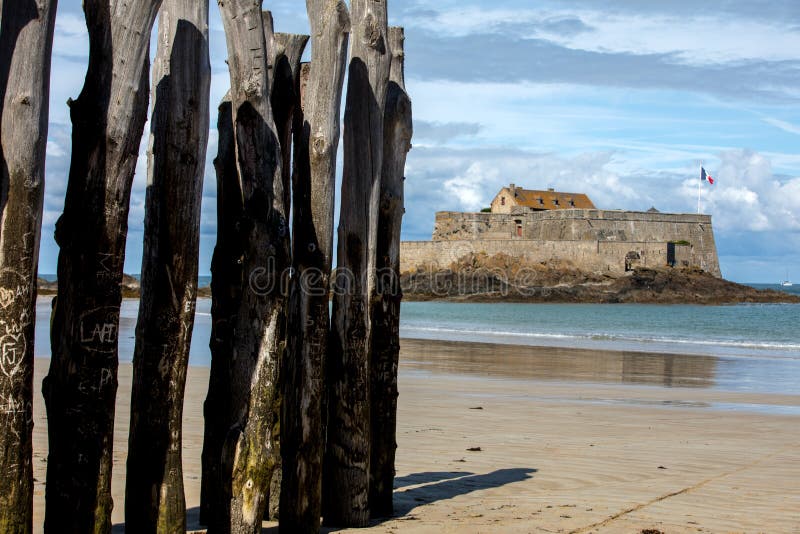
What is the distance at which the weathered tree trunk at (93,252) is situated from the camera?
395 cm

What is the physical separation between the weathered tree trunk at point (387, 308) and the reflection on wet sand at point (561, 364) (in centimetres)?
1174

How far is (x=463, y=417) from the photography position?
35.8 feet

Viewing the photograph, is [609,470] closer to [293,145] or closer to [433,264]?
[293,145]

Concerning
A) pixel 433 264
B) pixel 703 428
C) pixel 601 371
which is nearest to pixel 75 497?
pixel 703 428

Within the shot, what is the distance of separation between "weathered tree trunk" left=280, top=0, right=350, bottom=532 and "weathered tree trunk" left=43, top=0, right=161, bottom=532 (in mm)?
1172

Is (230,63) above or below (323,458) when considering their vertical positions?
above

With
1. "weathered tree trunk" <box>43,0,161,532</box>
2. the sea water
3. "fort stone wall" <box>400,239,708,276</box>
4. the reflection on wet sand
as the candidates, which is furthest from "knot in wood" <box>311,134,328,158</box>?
"fort stone wall" <box>400,239,708,276</box>

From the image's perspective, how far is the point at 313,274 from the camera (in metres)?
5.03

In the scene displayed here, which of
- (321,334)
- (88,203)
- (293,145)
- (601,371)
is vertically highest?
(293,145)

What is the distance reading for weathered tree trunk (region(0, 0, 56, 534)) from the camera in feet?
12.3

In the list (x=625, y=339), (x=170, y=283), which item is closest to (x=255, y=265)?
(x=170, y=283)

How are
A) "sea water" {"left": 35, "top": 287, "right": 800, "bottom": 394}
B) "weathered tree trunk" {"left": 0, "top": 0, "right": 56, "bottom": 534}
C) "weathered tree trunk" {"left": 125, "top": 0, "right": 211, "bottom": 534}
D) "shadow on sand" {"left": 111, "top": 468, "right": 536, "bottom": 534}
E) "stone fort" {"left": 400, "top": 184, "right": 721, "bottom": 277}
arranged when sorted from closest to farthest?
"weathered tree trunk" {"left": 0, "top": 0, "right": 56, "bottom": 534}
"weathered tree trunk" {"left": 125, "top": 0, "right": 211, "bottom": 534}
"shadow on sand" {"left": 111, "top": 468, "right": 536, "bottom": 534}
"sea water" {"left": 35, "top": 287, "right": 800, "bottom": 394}
"stone fort" {"left": 400, "top": 184, "right": 721, "bottom": 277}

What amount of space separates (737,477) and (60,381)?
5.40 m

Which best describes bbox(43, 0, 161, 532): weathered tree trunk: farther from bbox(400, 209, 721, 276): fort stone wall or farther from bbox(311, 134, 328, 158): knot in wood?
bbox(400, 209, 721, 276): fort stone wall
